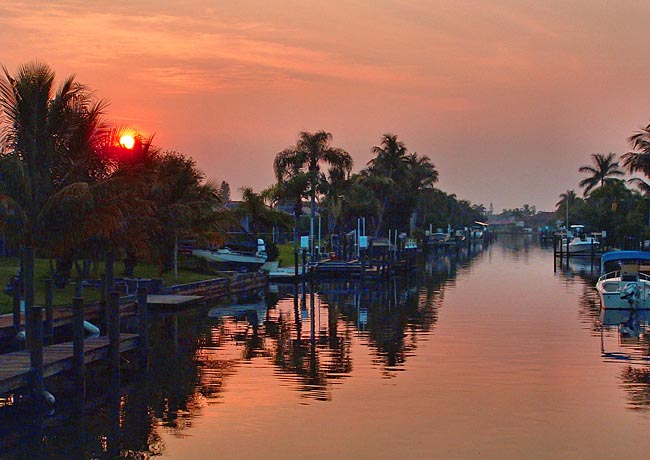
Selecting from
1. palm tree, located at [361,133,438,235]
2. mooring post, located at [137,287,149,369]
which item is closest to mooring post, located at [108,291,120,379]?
mooring post, located at [137,287,149,369]

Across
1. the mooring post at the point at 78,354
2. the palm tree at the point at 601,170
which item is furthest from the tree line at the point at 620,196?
the mooring post at the point at 78,354

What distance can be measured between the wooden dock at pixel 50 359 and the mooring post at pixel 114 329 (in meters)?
0.24

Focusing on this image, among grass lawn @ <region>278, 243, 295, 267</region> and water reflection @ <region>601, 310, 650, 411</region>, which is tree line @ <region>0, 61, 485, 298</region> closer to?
water reflection @ <region>601, 310, 650, 411</region>

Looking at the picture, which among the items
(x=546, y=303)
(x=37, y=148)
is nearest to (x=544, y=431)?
(x=37, y=148)

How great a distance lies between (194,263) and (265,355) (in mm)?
28882

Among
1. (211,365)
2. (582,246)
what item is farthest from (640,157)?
(211,365)

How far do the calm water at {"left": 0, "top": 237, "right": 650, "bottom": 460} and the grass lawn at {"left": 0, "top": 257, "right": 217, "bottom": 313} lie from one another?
3.89 meters

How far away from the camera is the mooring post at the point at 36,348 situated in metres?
19.6

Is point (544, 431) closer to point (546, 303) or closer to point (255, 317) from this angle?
point (255, 317)

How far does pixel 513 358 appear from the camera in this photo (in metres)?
29.5

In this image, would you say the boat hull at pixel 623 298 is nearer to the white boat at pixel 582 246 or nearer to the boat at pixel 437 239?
the white boat at pixel 582 246

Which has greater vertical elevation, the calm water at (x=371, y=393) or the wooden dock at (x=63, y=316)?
the wooden dock at (x=63, y=316)

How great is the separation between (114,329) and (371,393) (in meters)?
6.57

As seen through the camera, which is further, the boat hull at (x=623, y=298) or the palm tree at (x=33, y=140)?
the boat hull at (x=623, y=298)
